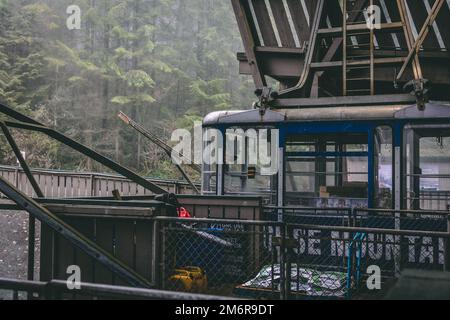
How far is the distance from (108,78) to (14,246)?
26.9 meters

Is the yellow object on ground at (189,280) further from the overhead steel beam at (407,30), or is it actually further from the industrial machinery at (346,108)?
the overhead steel beam at (407,30)

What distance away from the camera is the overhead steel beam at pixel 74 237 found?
16.4 feet

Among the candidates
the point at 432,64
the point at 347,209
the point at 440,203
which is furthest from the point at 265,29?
the point at 440,203

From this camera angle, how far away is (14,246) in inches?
469

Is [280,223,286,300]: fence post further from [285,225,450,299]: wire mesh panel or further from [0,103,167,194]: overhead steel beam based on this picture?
[0,103,167,194]: overhead steel beam

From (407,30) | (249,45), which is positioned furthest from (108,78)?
(407,30)

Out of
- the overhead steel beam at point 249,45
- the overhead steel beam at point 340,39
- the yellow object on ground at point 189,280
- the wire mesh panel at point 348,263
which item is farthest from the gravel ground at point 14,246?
the overhead steel beam at point 340,39

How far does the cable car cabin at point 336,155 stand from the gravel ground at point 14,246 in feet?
14.9

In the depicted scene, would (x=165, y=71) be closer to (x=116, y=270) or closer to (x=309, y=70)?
(x=309, y=70)

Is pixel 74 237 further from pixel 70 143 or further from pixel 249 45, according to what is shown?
pixel 249 45

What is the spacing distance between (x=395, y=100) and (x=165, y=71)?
32.0 metres

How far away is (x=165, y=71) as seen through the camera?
39.2m

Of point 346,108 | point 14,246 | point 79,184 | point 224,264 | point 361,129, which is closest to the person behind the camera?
point 224,264

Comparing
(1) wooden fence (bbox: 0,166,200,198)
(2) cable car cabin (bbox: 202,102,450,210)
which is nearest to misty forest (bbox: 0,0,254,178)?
(1) wooden fence (bbox: 0,166,200,198)
